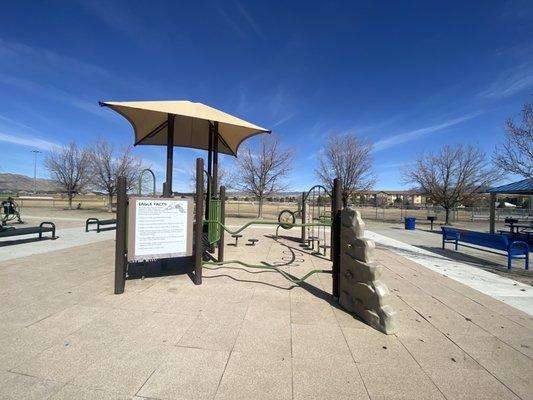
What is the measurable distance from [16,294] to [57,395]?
3.03m

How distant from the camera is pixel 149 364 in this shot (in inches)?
105

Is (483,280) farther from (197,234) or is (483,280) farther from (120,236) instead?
(120,236)

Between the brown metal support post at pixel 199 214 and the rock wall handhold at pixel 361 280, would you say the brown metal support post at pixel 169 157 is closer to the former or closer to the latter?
the brown metal support post at pixel 199 214

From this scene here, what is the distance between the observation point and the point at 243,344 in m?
3.09

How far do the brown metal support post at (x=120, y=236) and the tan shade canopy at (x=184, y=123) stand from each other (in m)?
1.83

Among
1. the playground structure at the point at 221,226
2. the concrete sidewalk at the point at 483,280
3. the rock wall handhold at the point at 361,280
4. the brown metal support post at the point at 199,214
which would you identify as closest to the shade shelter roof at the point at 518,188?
the concrete sidewalk at the point at 483,280

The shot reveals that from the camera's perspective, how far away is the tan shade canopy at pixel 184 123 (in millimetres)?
5715

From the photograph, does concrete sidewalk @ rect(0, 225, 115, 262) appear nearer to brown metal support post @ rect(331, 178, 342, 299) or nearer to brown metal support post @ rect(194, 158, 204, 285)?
brown metal support post @ rect(194, 158, 204, 285)

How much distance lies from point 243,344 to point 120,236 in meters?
2.52

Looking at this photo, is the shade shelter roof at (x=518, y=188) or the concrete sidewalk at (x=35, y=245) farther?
the shade shelter roof at (x=518, y=188)

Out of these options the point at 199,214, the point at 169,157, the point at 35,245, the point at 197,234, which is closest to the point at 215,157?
the point at 169,157

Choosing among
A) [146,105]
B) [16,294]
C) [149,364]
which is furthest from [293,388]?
[146,105]

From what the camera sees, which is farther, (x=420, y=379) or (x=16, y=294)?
(x=16, y=294)

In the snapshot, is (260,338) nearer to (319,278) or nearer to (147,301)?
(147,301)
